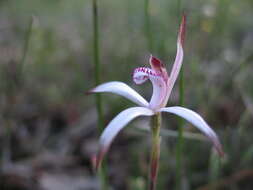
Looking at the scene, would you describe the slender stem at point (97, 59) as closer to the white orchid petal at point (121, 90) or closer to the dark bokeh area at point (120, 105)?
the dark bokeh area at point (120, 105)

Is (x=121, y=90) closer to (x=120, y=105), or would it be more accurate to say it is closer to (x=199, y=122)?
(x=199, y=122)

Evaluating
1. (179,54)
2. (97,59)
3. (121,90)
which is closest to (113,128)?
(121,90)

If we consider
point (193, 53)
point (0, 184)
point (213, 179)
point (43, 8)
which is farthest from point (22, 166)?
point (43, 8)

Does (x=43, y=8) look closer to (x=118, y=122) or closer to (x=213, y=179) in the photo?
(x=213, y=179)

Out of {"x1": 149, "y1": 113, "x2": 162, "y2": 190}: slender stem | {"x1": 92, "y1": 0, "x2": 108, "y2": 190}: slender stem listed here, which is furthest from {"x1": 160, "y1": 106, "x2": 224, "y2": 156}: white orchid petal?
{"x1": 92, "y1": 0, "x2": 108, "y2": 190}: slender stem

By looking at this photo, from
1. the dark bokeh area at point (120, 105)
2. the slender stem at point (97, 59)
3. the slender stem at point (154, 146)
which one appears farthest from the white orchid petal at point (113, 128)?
the dark bokeh area at point (120, 105)
